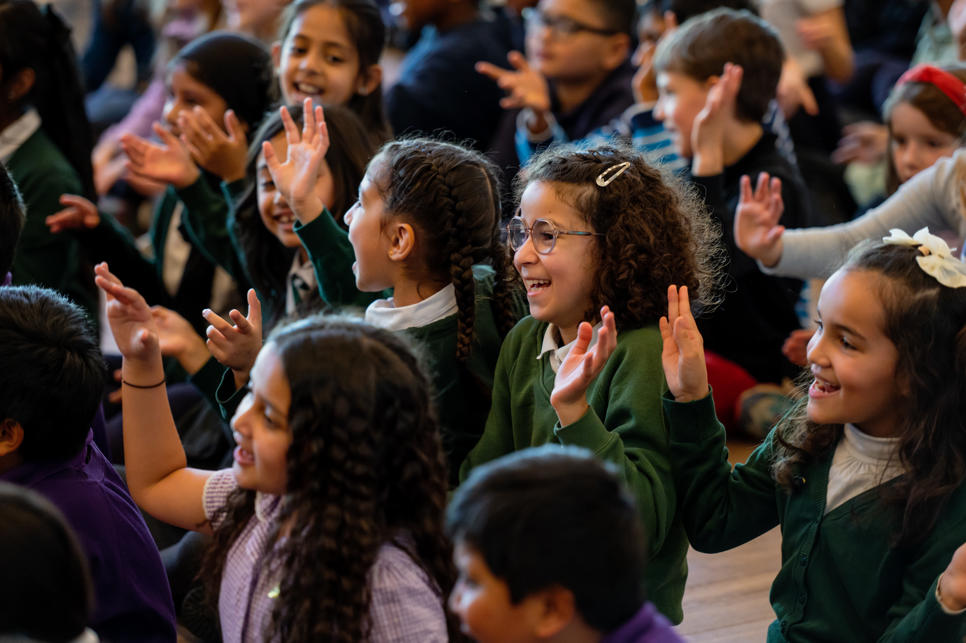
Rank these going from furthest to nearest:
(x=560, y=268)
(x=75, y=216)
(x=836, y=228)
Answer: (x=75, y=216) < (x=836, y=228) < (x=560, y=268)

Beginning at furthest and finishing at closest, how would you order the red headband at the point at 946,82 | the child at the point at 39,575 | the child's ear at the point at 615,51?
the child's ear at the point at 615,51, the red headband at the point at 946,82, the child at the point at 39,575

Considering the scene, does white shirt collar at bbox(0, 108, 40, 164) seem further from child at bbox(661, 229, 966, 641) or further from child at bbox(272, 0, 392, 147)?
child at bbox(661, 229, 966, 641)

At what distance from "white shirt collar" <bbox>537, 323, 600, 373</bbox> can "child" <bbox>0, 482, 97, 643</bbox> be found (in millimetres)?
903

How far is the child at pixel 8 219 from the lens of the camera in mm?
2004

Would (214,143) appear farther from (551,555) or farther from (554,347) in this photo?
(551,555)

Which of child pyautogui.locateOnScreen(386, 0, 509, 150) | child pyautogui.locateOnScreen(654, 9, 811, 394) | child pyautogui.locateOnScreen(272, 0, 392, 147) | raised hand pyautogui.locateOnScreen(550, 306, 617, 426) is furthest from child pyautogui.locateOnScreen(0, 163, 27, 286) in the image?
child pyautogui.locateOnScreen(386, 0, 509, 150)

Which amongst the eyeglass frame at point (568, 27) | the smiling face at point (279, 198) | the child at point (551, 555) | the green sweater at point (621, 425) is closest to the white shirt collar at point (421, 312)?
the green sweater at point (621, 425)

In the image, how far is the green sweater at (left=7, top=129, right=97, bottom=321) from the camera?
2922 mm

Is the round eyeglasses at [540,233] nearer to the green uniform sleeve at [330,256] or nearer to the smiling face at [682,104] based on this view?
the green uniform sleeve at [330,256]

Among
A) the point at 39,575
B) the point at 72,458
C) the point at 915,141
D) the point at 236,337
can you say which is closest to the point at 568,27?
the point at 915,141

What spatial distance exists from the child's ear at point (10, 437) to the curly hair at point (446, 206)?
2.36 feet

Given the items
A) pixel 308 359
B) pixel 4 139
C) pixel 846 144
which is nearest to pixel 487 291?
pixel 308 359

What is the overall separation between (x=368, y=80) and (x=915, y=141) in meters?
1.42

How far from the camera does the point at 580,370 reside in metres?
1.53
